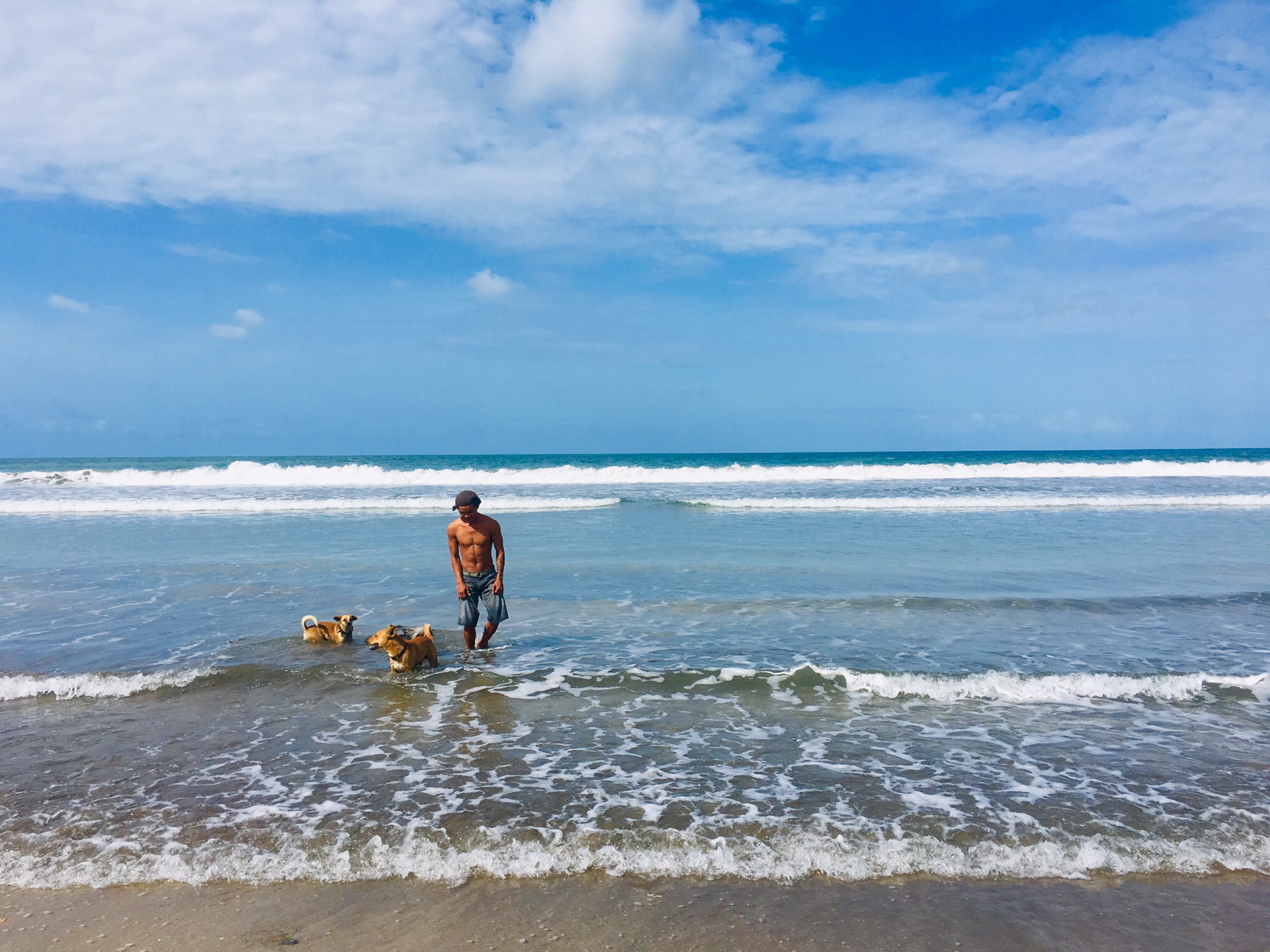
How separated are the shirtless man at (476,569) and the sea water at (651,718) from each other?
495 mm

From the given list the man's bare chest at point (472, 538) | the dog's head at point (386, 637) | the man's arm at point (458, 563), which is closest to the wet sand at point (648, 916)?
the dog's head at point (386, 637)

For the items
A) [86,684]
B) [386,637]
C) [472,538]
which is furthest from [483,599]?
[86,684]

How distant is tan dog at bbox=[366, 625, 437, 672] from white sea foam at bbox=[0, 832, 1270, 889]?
3.28 metres

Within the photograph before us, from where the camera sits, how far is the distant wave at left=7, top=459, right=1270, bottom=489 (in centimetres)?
4131

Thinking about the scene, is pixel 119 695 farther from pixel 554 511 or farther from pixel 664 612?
pixel 554 511

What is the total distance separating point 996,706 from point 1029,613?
4100 millimetres

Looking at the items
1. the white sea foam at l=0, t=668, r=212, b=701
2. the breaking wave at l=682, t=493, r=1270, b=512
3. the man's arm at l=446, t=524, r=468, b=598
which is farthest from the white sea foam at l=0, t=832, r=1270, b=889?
the breaking wave at l=682, t=493, r=1270, b=512

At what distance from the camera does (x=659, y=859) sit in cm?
416

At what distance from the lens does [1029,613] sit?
10.2m

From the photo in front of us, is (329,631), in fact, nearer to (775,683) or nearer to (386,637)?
(386,637)

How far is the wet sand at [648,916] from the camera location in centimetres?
347

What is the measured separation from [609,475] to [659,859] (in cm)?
3978

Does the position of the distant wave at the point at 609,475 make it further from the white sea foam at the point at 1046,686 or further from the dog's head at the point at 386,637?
the white sea foam at the point at 1046,686

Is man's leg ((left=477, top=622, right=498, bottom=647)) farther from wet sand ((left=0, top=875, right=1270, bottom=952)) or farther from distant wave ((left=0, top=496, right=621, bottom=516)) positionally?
distant wave ((left=0, top=496, right=621, bottom=516))
